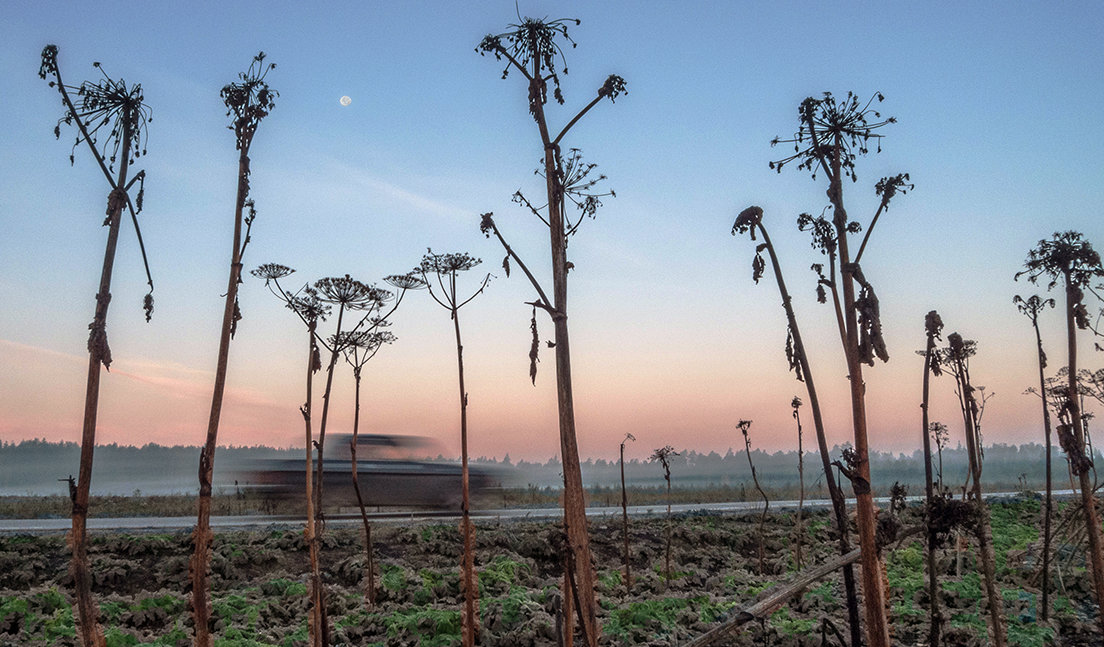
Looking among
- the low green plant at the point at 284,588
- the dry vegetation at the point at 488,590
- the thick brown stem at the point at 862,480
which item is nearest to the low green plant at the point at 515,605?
the dry vegetation at the point at 488,590

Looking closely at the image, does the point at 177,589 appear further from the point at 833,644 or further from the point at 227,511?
the point at 227,511

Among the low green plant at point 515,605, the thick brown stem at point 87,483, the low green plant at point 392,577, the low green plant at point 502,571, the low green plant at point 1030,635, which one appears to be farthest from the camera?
the low green plant at point 502,571

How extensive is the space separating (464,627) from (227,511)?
1644 cm

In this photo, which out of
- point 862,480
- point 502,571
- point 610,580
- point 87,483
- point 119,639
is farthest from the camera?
point 610,580

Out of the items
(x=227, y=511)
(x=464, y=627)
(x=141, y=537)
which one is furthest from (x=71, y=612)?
(x=227, y=511)

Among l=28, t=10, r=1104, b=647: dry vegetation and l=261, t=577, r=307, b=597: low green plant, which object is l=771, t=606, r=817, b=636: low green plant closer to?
l=28, t=10, r=1104, b=647: dry vegetation

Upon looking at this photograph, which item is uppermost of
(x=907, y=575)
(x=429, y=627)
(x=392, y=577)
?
(x=392, y=577)

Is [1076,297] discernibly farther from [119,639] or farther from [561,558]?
[119,639]

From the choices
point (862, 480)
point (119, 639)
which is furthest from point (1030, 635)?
point (119, 639)

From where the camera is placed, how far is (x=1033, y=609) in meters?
8.72

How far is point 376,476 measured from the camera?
1886 centimetres

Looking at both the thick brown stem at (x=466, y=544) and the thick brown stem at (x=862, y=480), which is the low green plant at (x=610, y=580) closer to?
the thick brown stem at (x=466, y=544)

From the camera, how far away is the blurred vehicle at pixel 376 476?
1817 cm

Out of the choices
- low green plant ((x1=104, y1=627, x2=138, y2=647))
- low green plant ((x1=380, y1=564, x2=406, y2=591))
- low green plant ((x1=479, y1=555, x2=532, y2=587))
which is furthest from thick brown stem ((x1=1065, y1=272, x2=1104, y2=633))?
low green plant ((x1=104, y1=627, x2=138, y2=647))
